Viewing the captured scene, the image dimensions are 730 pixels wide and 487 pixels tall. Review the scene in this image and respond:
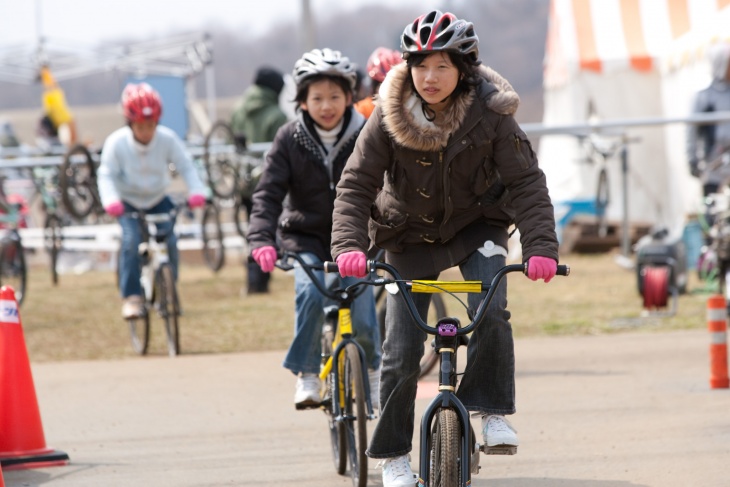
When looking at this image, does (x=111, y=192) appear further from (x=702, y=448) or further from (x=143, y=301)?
(x=702, y=448)

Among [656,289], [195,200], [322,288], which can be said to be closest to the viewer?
[322,288]

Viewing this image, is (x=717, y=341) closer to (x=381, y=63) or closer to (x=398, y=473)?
(x=381, y=63)

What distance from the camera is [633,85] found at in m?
19.9

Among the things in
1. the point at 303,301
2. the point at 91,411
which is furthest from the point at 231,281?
the point at 303,301

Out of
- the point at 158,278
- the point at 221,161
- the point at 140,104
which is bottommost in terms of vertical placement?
the point at 158,278

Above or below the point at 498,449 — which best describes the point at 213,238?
above

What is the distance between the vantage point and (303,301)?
22.5ft

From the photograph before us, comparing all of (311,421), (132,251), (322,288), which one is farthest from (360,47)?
(322,288)

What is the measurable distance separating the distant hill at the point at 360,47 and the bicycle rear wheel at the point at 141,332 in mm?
71179

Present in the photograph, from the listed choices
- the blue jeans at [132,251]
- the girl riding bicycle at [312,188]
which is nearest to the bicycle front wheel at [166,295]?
the blue jeans at [132,251]

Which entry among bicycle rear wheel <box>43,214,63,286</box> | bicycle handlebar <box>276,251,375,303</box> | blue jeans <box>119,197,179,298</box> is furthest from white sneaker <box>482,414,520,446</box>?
bicycle rear wheel <box>43,214,63,286</box>

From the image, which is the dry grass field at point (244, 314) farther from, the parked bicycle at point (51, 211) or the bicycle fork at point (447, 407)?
the bicycle fork at point (447, 407)

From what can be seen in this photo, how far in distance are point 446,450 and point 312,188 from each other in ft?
8.14

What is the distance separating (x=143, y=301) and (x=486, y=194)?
6.10 m
